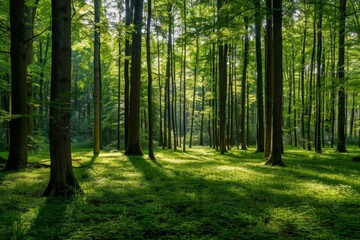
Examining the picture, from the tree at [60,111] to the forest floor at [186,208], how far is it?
1.32 feet

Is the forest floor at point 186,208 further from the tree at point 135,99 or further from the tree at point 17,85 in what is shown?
the tree at point 135,99

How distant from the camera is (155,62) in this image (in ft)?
80.0

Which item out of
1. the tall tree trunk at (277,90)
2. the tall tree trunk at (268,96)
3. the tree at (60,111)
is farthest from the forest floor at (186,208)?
the tall tree trunk at (268,96)

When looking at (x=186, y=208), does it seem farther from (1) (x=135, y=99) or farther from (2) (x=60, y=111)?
(1) (x=135, y=99)

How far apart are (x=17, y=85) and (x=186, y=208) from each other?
22.7 ft

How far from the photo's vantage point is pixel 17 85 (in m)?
9.01

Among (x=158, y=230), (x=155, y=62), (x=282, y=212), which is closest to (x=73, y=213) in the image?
(x=158, y=230)

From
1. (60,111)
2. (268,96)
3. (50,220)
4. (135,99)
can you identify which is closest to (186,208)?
(50,220)

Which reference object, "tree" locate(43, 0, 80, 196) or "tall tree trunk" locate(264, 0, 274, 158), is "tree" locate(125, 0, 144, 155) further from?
"tree" locate(43, 0, 80, 196)

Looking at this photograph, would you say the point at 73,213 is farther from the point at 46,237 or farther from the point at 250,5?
the point at 250,5

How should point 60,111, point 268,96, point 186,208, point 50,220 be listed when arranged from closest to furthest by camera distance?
point 50,220
point 186,208
point 60,111
point 268,96

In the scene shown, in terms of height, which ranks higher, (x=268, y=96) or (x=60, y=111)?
(x=268, y=96)

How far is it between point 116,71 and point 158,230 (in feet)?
75.5

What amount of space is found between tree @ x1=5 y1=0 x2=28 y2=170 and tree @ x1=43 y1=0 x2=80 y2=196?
388 cm
